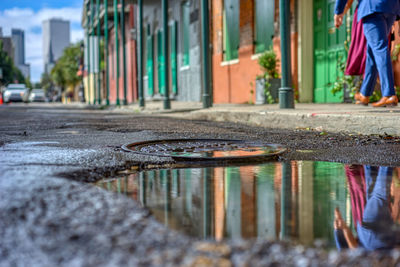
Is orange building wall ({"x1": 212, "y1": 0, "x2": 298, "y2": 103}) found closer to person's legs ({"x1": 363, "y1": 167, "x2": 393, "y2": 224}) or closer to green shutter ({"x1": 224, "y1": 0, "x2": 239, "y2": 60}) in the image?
green shutter ({"x1": 224, "y1": 0, "x2": 239, "y2": 60})

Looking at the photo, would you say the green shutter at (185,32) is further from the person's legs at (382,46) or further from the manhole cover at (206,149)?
the manhole cover at (206,149)

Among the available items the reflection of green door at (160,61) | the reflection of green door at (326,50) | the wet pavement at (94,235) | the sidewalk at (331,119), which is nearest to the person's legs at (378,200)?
the wet pavement at (94,235)

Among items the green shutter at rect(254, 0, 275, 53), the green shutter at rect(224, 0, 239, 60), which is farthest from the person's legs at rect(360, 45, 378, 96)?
the green shutter at rect(224, 0, 239, 60)

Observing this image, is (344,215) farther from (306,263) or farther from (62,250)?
(62,250)

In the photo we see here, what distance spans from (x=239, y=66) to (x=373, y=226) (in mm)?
12402

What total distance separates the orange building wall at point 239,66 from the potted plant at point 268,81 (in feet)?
1.11

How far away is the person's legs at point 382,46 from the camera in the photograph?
18.7ft

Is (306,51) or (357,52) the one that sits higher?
(306,51)

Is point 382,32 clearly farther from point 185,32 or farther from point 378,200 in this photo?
point 185,32

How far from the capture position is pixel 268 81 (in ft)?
36.4

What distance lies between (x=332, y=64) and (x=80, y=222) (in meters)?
9.22

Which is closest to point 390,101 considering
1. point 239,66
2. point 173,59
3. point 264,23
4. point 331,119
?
point 331,119

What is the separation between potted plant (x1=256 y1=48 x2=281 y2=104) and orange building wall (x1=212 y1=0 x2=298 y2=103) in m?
0.34

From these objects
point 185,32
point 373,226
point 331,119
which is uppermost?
point 185,32
